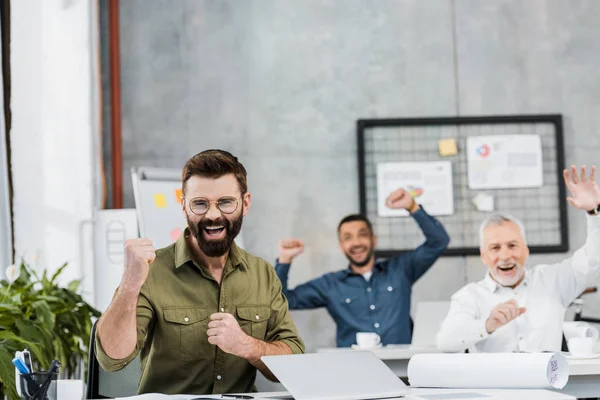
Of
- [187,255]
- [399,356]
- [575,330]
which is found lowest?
[399,356]

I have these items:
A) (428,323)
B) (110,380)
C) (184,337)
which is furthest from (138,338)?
(428,323)

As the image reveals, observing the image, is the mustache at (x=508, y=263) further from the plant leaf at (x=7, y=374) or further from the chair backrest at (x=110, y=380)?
the plant leaf at (x=7, y=374)

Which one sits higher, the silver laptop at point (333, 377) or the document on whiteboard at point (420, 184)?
the document on whiteboard at point (420, 184)

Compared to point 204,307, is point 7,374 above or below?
below

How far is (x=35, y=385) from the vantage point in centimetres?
181

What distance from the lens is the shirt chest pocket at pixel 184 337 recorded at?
7.45 ft

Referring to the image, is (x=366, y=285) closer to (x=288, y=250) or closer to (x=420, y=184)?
(x=288, y=250)

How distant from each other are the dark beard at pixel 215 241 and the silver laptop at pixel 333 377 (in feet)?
1.40

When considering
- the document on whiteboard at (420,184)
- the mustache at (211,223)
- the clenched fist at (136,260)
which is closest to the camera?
the clenched fist at (136,260)

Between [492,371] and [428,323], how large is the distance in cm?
185

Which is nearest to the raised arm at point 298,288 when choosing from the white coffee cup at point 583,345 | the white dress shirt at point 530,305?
the white dress shirt at point 530,305

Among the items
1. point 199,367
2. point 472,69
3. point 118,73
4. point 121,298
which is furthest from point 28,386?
point 472,69

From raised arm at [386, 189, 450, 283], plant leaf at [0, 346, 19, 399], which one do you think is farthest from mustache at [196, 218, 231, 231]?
raised arm at [386, 189, 450, 283]

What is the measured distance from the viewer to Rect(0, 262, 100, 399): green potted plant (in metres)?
2.79
